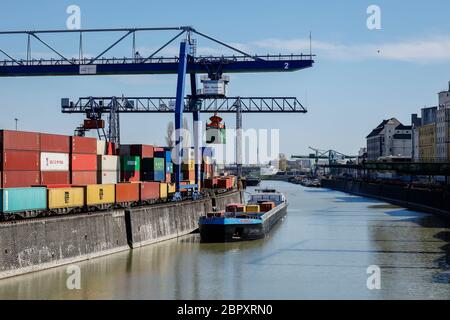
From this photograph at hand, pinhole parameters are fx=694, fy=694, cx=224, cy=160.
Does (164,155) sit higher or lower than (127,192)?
higher

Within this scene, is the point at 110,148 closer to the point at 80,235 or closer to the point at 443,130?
the point at 80,235

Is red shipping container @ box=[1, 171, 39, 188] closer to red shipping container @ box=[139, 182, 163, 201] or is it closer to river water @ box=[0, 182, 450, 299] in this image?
river water @ box=[0, 182, 450, 299]

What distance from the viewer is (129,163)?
53.3m

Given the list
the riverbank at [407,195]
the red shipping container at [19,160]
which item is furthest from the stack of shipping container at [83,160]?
the riverbank at [407,195]

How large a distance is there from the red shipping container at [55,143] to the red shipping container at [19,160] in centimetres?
89

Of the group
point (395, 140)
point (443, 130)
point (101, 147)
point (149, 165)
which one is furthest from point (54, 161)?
point (395, 140)

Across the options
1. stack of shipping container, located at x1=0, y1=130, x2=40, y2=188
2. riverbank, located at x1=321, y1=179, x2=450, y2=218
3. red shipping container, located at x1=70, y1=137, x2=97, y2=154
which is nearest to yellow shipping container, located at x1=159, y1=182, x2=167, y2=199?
red shipping container, located at x1=70, y1=137, x2=97, y2=154

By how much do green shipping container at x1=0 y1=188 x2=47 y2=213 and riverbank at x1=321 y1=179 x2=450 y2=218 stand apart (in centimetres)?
4499

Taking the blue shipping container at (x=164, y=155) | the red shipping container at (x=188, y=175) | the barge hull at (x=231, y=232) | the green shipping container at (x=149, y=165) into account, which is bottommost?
the barge hull at (x=231, y=232)

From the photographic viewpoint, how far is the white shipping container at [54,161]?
130ft

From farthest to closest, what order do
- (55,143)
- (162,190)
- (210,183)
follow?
(210,183) < (162,190) < (55,143)

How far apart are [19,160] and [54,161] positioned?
12.2ft

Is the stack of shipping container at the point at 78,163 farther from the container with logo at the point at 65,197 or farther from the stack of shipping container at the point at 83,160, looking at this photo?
the container with logo at the point at 65,197

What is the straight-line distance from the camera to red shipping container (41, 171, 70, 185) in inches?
1562
